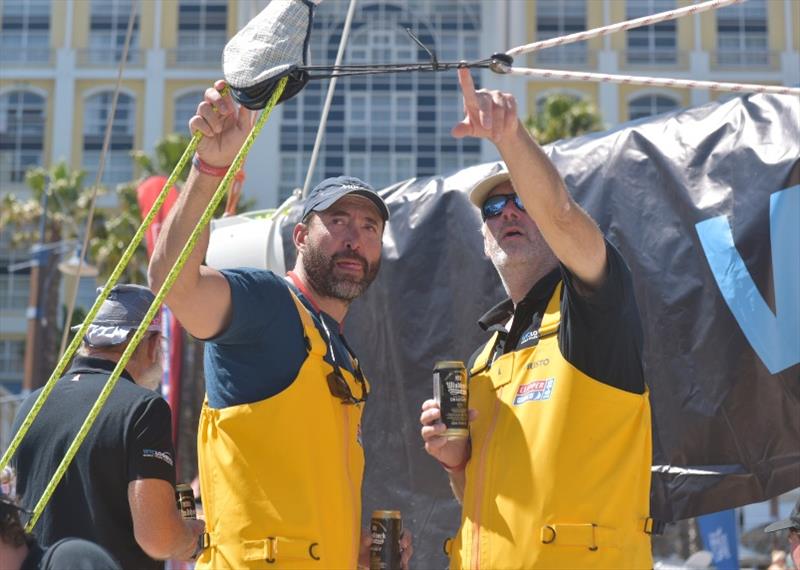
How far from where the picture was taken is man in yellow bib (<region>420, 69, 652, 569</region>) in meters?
2.88

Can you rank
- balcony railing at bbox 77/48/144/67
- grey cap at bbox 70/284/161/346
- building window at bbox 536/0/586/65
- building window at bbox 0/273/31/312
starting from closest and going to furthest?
grey cap at bbox 70/284/161/346, building window at bbox 536/0/586/65, balcony railing at bbox 77/48/144/67, building window at bbox 0/273/31/312

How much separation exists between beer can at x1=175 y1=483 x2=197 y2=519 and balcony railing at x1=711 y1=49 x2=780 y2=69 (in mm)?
29463

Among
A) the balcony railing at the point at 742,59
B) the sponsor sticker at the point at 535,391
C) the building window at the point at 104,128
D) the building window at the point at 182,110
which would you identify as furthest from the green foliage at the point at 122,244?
the sponsor sticker at the point at 535,391

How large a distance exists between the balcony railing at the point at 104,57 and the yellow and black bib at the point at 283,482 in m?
41.0

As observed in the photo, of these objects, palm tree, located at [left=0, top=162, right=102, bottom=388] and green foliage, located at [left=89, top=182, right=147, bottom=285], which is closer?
green foliage, located at [left=89, top=182, right=147, bottom=285]

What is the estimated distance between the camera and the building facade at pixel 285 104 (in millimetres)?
39656

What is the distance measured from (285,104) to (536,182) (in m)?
38.0

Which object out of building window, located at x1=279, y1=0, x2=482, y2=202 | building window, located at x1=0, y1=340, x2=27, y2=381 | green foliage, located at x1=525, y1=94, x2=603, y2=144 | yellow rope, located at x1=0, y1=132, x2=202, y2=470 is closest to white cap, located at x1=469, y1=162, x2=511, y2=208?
yellow rope, located at x1=0, y1=132, x2=202, y2=470

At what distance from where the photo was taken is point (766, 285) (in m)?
4.27

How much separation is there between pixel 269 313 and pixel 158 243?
355mm

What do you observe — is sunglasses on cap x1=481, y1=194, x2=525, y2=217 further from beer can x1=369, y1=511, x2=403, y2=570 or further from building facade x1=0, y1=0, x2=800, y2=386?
building facade x1=0, y1=0, x2=800, y2=386

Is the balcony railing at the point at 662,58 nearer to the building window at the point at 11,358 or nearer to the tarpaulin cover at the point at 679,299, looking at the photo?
the building window at the point at 11,358

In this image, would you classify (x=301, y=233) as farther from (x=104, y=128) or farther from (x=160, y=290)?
(x=104, y=128)

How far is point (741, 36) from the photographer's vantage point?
117 feet
